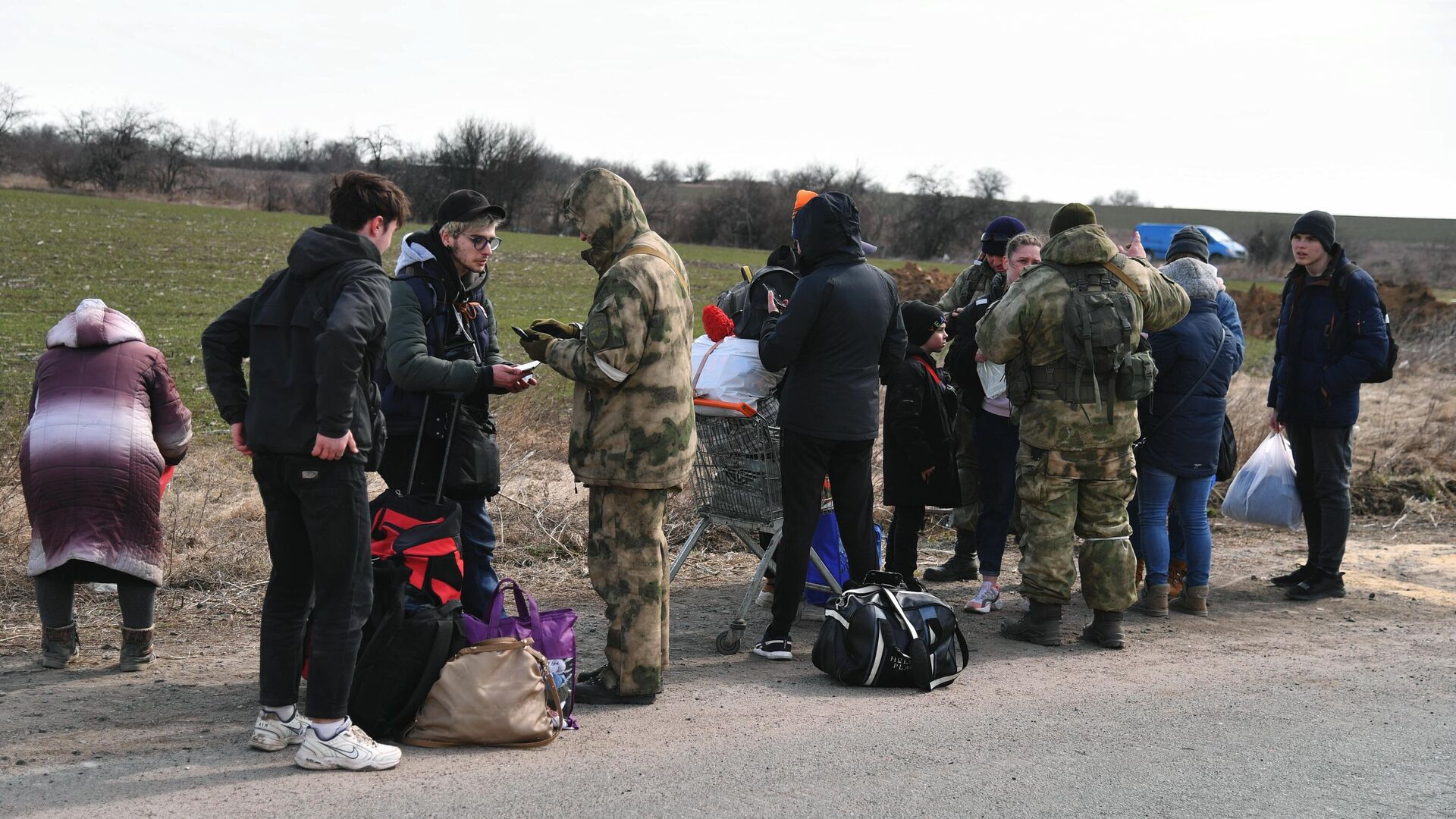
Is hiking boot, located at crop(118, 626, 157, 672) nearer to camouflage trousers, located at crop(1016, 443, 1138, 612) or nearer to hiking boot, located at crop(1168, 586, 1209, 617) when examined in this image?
camouflage trousers, located at crop(1016, 443, 1138, 612)

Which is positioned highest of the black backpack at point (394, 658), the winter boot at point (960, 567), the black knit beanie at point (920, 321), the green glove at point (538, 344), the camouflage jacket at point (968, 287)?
the camouflage jacket at point (968, 287)

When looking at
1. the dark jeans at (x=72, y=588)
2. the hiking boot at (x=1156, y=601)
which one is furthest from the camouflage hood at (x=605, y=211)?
the hiking boot at (x=1156, y=601)

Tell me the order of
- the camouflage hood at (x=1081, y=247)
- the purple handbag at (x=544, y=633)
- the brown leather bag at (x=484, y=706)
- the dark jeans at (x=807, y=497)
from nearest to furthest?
the brown leather bag at (x=484, y=706) → the purple handbag at (x=544, y=633) → the dark jeans at (x=807, y=497) → the camouflage hood at (x=1081, y=247)

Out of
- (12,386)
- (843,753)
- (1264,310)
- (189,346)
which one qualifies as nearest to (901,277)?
(1264,310)

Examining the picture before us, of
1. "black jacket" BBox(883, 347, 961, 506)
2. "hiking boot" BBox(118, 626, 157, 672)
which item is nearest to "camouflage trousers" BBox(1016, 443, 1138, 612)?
"black jacket" BBox(883, 347, 961, 506)

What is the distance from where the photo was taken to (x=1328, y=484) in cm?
742

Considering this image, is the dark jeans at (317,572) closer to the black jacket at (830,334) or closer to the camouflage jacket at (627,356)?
the camouflage jacket at (627,356)

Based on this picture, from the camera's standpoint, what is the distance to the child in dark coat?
6523 mm

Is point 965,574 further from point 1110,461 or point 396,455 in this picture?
point 396,455

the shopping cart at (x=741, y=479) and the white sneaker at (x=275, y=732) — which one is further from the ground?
the shopping cart at (x=741, y=479)

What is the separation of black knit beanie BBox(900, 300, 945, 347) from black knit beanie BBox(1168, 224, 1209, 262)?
1561 millimetres

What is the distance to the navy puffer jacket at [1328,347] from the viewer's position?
7.19 metres

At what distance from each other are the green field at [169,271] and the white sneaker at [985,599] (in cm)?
703

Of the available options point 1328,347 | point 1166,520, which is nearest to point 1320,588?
point 1166,520
